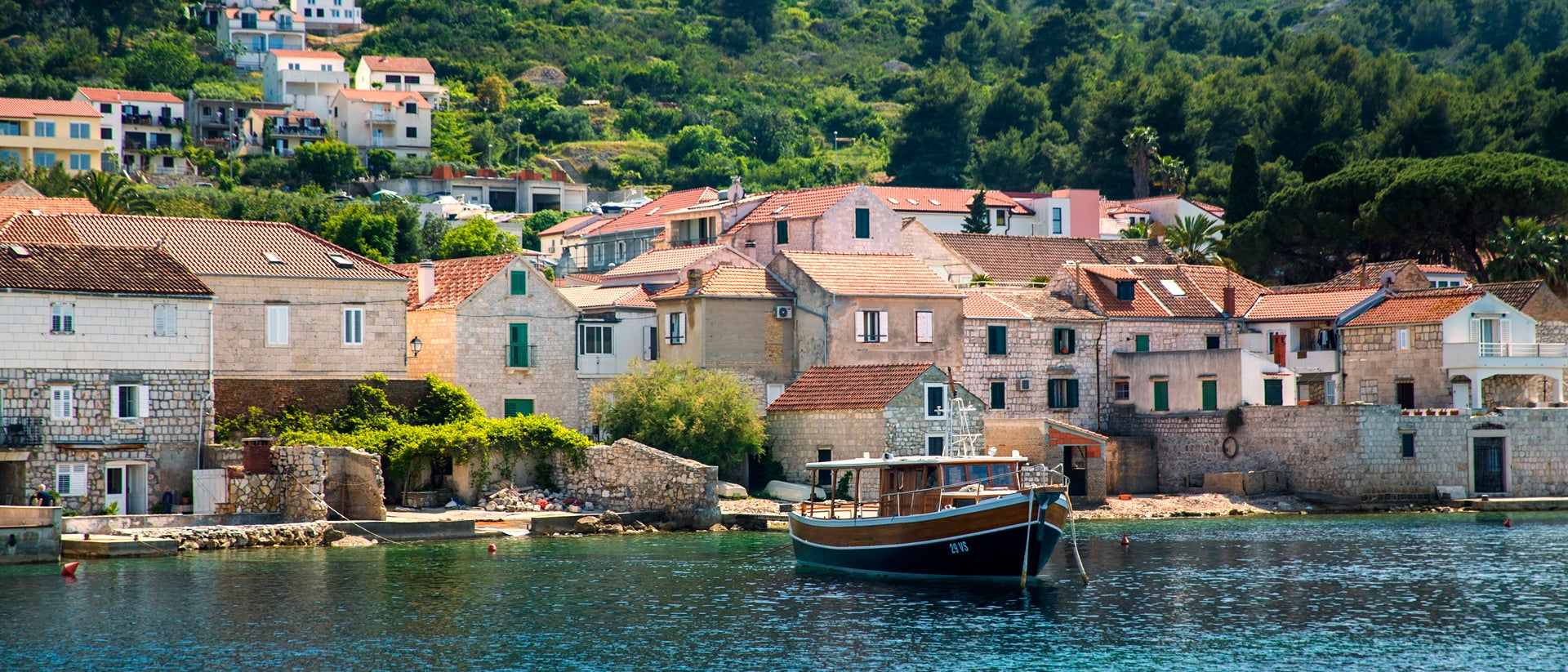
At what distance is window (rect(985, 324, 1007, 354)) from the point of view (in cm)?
6069

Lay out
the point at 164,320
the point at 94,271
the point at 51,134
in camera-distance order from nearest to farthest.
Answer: the point at 94,271 → the point at 164,320 → the point at 51,134

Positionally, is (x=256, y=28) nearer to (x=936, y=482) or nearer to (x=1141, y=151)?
(x=1141, y=151)

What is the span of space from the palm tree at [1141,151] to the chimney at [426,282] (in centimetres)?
5906

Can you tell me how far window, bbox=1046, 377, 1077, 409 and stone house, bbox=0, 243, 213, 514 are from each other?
30.4 meters

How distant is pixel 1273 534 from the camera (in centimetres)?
4978

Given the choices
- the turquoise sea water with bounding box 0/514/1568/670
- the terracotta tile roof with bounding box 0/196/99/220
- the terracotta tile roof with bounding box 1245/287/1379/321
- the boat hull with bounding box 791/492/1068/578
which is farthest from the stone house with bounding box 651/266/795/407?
the terracotta tile roof with bounding box 0/196/99/220

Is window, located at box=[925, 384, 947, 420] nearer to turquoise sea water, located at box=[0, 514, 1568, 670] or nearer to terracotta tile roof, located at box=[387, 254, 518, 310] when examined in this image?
turquoise sea water, located at box=[0, 514, 1568, 670]

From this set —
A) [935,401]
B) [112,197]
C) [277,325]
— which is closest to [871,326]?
[935,401]

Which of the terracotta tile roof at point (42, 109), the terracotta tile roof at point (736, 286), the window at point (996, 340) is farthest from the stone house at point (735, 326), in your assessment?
the terracotta tile roof at point (42, 109)

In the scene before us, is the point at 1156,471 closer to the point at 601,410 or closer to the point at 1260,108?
the point at 601,410

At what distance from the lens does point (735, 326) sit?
2264 inches

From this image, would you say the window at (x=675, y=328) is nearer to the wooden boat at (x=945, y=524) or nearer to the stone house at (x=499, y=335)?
the stone house at (x=499, y=335)

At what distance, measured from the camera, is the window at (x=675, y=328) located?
190ft

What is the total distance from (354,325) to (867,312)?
683 inches
